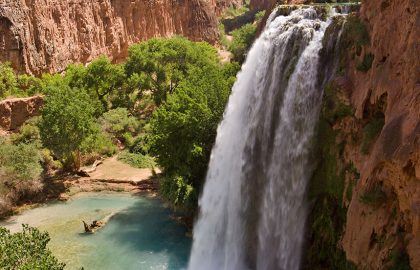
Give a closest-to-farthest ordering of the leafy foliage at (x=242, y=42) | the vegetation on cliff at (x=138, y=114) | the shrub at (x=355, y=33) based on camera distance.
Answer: the shrub at (x=355, y=33) → the vegetation on cliff at (x=138, y=114) → the leafy foliage at (x=242, y=42)

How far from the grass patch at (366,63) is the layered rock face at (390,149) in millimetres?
147

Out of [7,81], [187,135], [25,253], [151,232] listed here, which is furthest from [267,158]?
[7,81]

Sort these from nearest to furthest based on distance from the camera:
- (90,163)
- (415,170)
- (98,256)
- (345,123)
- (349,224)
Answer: (415,170)
(349,224)
(345,123)
(98,256)
(90,163)

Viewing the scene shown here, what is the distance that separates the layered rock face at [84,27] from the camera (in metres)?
34.8

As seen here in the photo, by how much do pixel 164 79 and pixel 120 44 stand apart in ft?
46.5

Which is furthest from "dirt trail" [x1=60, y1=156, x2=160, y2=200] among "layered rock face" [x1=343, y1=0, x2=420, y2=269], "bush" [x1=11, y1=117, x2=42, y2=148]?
"layered rock face" [x1=343, y1=0, x2=420, y2=269]

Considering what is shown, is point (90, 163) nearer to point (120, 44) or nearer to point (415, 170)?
point (120, 44)

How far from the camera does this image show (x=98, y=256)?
62.7ft

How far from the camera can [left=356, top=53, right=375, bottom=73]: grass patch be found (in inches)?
470

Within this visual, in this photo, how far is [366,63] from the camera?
39.5ft

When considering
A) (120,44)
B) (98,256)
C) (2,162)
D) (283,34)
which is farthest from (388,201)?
(120,44)

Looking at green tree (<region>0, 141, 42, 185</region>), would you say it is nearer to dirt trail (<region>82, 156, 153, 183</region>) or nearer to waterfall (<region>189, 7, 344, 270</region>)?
dirt trail (<region>82, 156, 153, 183</region>)

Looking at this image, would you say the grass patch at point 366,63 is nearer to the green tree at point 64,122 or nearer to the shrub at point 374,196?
the shrub at point 374,196

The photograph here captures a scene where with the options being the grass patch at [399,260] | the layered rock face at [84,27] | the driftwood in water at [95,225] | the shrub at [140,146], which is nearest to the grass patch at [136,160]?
the shrub at [140,146]
